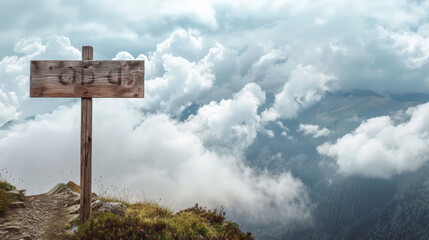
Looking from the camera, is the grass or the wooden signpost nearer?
the grass

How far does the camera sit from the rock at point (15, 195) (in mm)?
11728

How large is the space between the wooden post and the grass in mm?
488

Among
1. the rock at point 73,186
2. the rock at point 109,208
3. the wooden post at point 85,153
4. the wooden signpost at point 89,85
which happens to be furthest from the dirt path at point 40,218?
the rock at point 73,186

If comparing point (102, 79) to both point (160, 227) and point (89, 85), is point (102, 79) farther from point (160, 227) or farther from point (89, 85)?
point (160, 227)

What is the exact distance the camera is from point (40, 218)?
1090 centimetres

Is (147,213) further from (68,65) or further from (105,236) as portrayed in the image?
(68,65)

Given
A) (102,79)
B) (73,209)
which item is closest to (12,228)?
(73,209)

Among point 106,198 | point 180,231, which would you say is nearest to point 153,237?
point 180,231

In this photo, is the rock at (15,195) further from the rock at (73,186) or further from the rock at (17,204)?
the rock at (73,186)

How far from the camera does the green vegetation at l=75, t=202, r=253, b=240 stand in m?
8.55

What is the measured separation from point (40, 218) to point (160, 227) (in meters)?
4.55

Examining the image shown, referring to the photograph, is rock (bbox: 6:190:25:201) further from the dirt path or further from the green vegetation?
the green vegetation

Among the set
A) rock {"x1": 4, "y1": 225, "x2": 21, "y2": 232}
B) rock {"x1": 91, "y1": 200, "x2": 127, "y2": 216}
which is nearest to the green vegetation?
rock {"x1": 91, "y1": 200, "x2": 127, "y2": 216}

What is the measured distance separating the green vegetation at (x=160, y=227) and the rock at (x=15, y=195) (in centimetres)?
359
